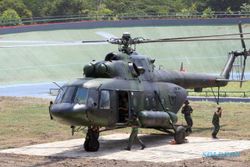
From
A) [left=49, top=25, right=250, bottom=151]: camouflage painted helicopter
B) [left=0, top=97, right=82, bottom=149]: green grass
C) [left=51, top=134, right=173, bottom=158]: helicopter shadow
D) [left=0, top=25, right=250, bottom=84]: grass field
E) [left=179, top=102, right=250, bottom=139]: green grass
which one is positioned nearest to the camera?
[left=49, top=25, right=250, bottom=151]: camouflage painted helicopter

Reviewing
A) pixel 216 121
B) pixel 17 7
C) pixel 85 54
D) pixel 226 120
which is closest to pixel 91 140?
pixel 216 121

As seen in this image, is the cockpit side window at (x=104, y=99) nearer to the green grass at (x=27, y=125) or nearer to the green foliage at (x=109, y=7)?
the green grass at (x=27, y=125)

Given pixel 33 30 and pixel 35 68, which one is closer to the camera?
pixel 35 68

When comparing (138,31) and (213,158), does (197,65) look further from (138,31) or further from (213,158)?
(213,158)

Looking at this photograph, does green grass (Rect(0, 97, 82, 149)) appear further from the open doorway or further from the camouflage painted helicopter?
the open doorway

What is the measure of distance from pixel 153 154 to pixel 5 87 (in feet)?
104

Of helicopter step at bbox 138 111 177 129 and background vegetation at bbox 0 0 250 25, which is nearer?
helicopter step at bbox 138 111 177 129

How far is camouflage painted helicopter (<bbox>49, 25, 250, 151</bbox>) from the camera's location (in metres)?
19.1

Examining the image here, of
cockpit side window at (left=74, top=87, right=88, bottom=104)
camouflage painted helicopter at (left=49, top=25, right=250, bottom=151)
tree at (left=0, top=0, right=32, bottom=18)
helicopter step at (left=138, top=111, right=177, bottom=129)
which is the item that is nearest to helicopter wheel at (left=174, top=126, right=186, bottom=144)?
camouflage painted helicopter at (left=49, top=25, right=250, bottom=151)

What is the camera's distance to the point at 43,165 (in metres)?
17.4

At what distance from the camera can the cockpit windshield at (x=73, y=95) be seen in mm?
19109

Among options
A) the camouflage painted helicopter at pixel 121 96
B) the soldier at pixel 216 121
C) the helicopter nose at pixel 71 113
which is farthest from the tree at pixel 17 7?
the helicopter nose at pixel 71 113

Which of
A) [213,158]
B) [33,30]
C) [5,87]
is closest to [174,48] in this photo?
[33,30]

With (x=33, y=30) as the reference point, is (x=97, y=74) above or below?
above
